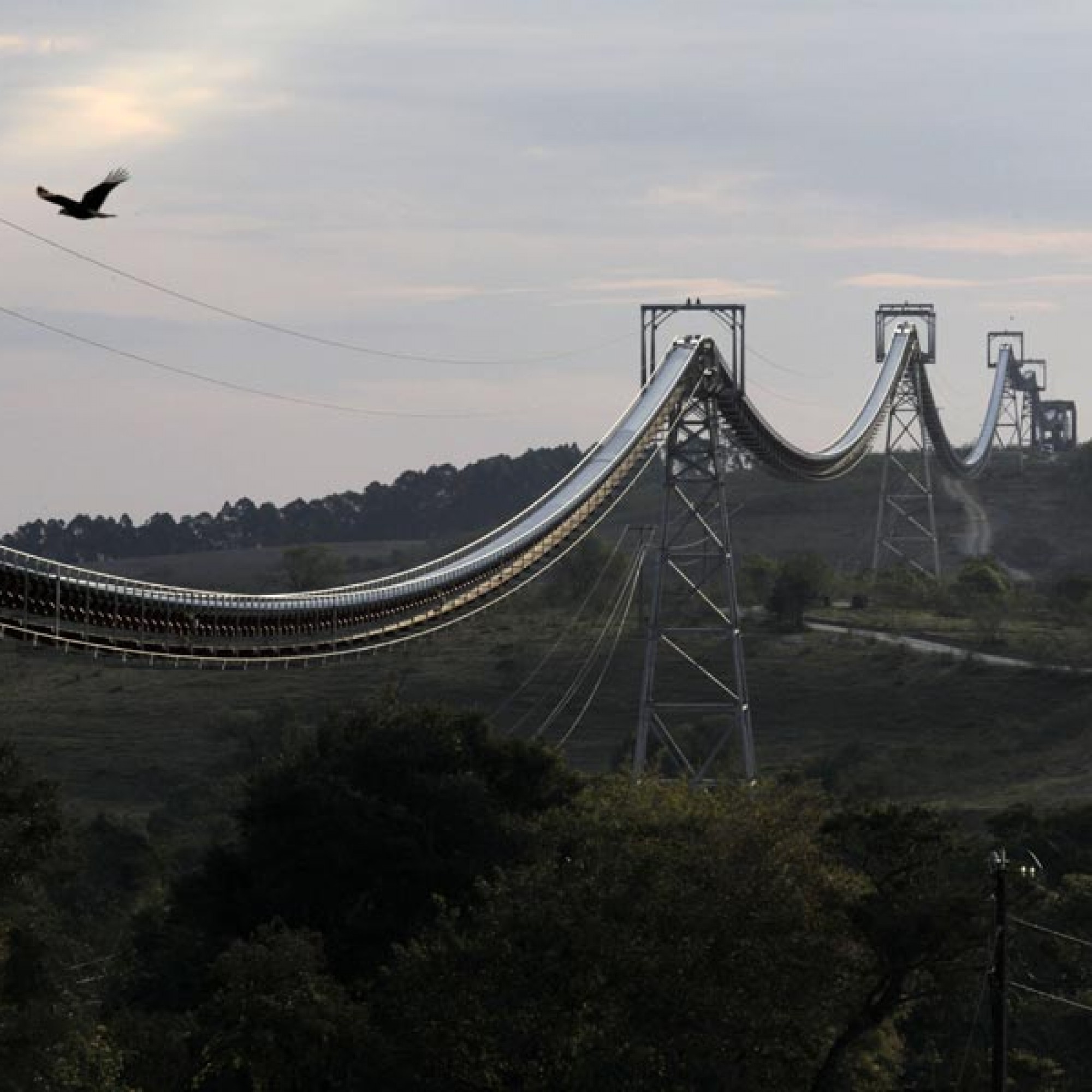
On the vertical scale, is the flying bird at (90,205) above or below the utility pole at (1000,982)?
above

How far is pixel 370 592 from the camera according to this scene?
217ft

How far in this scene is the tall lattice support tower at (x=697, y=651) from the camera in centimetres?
7938

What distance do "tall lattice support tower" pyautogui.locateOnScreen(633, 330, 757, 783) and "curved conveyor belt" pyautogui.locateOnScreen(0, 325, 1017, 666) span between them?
115 cm

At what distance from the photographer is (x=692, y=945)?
151ft

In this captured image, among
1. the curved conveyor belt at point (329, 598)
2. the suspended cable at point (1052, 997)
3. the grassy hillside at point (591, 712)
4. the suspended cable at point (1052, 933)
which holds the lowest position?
the suspended cable at point (1052, 997)

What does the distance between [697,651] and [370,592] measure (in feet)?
179

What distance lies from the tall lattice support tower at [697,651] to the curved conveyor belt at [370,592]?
1.15 m

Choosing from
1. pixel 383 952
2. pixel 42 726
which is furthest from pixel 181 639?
pixel 42 726

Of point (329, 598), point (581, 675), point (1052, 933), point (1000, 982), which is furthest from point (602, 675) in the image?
→ point (1000, 982)

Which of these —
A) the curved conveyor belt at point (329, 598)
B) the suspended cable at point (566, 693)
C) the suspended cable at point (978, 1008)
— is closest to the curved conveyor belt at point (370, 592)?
the curved conveyor belt at point (329, 598)

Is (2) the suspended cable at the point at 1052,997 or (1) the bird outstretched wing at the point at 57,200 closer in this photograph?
(1) the bird outstretched wing at the point at 57,200

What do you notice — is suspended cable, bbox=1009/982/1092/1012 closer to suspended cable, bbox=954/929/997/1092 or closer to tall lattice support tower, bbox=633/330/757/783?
suspended cable, bbox=954/929/997/1092

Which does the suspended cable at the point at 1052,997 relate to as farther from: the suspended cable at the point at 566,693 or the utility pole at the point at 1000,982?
the suspended cable at the point at 566,693

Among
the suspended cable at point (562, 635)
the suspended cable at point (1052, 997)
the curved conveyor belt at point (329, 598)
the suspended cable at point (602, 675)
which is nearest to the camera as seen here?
the curved conveyor belt at point (329, 598)
